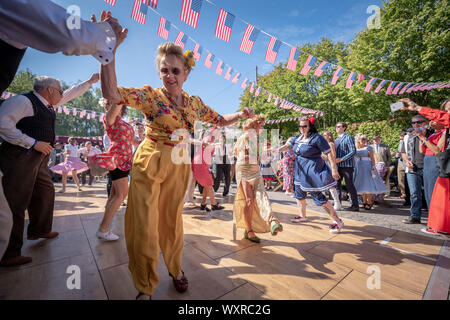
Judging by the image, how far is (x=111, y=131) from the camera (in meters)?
2.47

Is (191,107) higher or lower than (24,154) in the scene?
higher

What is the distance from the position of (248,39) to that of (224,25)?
24.2 inches

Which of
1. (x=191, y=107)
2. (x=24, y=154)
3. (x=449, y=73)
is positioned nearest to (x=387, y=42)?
(x=449, y=73)

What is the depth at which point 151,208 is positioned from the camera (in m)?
1.35

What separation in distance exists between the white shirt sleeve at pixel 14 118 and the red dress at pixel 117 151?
680 mm

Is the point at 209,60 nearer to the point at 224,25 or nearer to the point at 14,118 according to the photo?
the point at 224,25

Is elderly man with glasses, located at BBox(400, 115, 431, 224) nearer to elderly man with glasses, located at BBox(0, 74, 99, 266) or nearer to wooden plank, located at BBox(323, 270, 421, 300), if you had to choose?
wooden plank, located at BBox(323, 270, 421, 300)

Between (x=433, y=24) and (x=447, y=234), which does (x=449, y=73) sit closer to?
(x=433, y=24)

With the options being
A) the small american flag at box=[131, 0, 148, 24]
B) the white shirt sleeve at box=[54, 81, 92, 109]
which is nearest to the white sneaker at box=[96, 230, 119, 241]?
the white shirt sleeve at box=[54, 81, 92, 109]

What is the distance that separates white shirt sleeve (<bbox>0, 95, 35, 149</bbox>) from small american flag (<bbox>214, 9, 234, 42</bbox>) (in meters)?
3.69

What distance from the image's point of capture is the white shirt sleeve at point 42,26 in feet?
2.50

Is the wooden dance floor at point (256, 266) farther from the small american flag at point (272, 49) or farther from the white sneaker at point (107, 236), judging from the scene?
the small american flag at point (272, 49)

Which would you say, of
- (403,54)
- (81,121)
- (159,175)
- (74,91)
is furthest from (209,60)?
(81,121)

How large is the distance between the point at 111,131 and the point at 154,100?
4.91 ft
